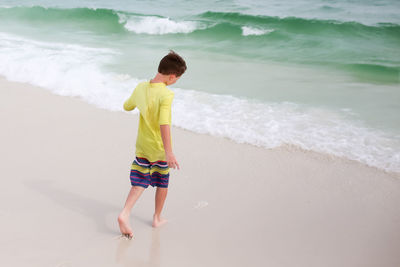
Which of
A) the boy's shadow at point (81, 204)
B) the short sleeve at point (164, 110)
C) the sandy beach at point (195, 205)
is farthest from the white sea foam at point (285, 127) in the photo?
the short sleeve at point (164, 110)

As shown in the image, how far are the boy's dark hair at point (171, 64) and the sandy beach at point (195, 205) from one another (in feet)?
4.07

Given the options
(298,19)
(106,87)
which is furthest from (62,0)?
(106,87)

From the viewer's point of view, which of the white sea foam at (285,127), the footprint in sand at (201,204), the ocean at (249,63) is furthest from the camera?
the ocean at (249,63)

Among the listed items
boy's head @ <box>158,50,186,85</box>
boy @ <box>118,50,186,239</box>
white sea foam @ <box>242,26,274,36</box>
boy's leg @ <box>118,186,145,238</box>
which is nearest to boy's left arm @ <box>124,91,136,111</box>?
boy @ <box>118,50,186,239</box>

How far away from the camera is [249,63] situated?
10383 mm

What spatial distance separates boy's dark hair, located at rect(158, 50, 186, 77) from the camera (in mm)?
2609

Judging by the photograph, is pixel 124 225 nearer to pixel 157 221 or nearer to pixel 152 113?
pixel 157 221

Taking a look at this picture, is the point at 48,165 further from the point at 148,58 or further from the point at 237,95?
the point at 148,58

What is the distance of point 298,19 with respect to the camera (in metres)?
15.6

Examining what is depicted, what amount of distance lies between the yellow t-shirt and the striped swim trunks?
0.05m

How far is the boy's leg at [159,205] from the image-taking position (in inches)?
116

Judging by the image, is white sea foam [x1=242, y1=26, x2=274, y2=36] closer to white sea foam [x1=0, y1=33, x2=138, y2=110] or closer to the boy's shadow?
white sea foam [x1=0, y1=33, x2=138, y2=110]

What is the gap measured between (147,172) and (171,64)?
0.78 metres

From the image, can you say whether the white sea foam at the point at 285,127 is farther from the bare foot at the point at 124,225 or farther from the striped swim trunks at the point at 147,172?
the bare foot at the point at 124,225
